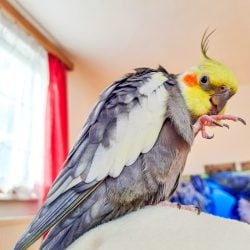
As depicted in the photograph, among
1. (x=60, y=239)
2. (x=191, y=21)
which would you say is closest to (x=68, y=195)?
(x=60, y=239)

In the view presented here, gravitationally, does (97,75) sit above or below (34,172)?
above

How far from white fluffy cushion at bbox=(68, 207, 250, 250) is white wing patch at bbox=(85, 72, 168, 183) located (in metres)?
0.07

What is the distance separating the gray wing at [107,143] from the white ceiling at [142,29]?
36.8 inches

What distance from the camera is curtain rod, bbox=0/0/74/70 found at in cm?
127

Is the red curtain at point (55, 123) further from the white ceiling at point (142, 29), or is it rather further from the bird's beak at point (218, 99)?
the bird's beak at point (218, 99)

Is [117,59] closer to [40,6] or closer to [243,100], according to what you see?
[40,6]

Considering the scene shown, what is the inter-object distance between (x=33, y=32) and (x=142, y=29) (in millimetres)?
538

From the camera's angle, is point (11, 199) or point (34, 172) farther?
point (34, 172)

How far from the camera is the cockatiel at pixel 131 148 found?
40 cm

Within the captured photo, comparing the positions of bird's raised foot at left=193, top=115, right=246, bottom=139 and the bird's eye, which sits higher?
the bird's eye

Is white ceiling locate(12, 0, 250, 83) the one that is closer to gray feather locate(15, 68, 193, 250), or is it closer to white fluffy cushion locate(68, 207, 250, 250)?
gray feather locate(15, 68, 193, 250)

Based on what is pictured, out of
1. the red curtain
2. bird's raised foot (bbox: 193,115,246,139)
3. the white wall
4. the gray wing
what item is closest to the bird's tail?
the gray wing

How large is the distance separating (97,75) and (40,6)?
66 cm

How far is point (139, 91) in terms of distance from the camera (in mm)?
490
